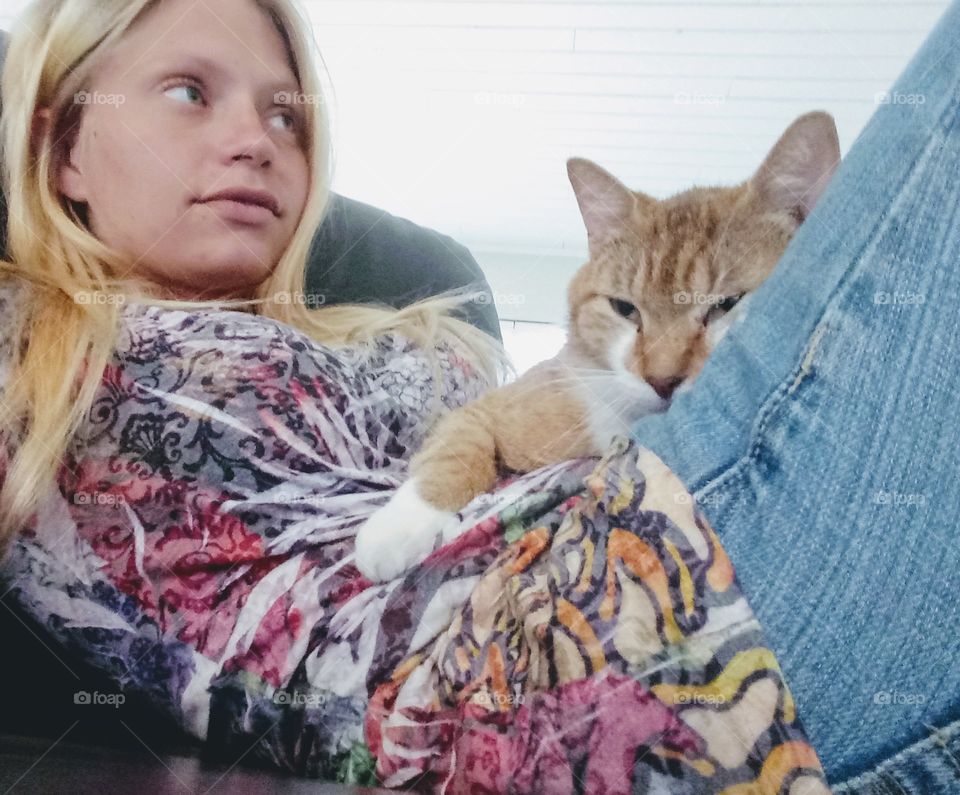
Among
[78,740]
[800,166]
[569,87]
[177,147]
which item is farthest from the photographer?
[569,87]

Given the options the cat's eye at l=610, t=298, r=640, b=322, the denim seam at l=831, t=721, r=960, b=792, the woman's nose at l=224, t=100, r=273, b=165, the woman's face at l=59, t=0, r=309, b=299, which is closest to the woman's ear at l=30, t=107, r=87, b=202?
the woman's face at l=59, t=0, r=309, b=299

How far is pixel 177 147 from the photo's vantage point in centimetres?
96

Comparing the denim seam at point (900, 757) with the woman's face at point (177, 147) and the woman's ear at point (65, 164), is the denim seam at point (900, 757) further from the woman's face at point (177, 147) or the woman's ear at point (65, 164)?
the woman's ear at point (65, 164)

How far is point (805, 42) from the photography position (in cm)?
213

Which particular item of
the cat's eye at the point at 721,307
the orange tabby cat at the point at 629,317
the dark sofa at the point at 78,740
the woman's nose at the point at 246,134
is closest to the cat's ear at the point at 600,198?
the orange tabby cat at the point at 629,317

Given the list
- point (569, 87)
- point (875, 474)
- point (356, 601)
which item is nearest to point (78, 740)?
point (356, 601)

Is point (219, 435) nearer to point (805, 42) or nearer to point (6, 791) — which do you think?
point (6, 791)

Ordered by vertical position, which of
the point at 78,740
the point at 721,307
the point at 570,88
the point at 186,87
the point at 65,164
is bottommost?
the point at 78,740

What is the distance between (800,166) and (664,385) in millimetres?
332

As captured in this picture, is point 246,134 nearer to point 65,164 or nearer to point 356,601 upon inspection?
point 65,164

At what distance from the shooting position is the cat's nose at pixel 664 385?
35.0 inches

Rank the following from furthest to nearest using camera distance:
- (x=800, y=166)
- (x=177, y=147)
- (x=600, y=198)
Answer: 1. (x=600, y=198)
2. (x=177, y=147)
3. (x=800, y=166)

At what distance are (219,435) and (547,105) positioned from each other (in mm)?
2158

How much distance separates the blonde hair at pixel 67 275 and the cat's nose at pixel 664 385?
415 millimetres
